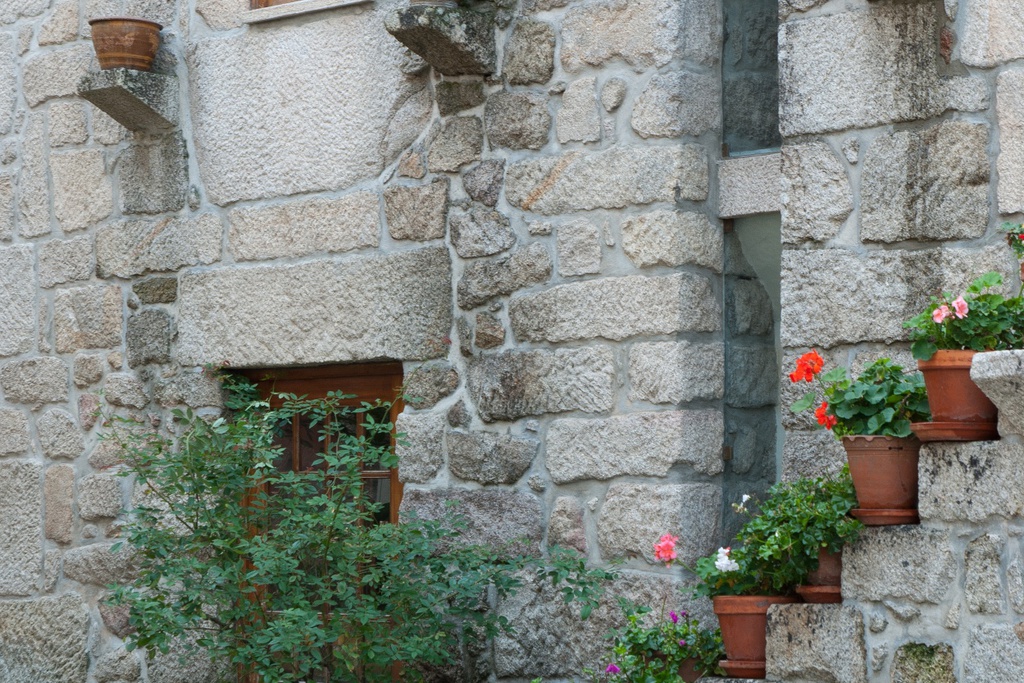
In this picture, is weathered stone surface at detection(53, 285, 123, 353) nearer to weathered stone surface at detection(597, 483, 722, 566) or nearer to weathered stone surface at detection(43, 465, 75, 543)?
weathered stone surface at detection(43, 465, 75, 543)

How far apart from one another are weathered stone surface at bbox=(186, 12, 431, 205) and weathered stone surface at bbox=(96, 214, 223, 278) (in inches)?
5.5

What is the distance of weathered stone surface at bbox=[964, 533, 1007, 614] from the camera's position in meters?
3.12

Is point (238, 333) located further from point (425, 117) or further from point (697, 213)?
point (697, 213)

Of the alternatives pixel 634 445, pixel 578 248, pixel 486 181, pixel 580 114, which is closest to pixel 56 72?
pixel 486 181

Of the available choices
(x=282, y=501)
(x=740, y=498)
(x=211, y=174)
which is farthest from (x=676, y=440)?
(x=211, y=174)

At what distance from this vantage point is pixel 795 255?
12.9 ft

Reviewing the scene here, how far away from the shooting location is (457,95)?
4.66 meters

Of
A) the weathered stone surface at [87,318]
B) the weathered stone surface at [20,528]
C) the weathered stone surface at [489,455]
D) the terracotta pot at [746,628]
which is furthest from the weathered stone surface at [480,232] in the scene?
the weathered stone surface at [20,528]

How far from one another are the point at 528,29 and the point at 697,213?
2.68ft

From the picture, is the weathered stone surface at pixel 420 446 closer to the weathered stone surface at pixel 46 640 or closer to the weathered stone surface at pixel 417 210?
the weathered stone surface at pixel 417 210

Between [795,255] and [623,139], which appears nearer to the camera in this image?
[795,255]

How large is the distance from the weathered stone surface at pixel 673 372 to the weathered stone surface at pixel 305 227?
113cm

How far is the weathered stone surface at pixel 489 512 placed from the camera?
174 inches

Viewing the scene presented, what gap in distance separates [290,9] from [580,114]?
4.24 feet
